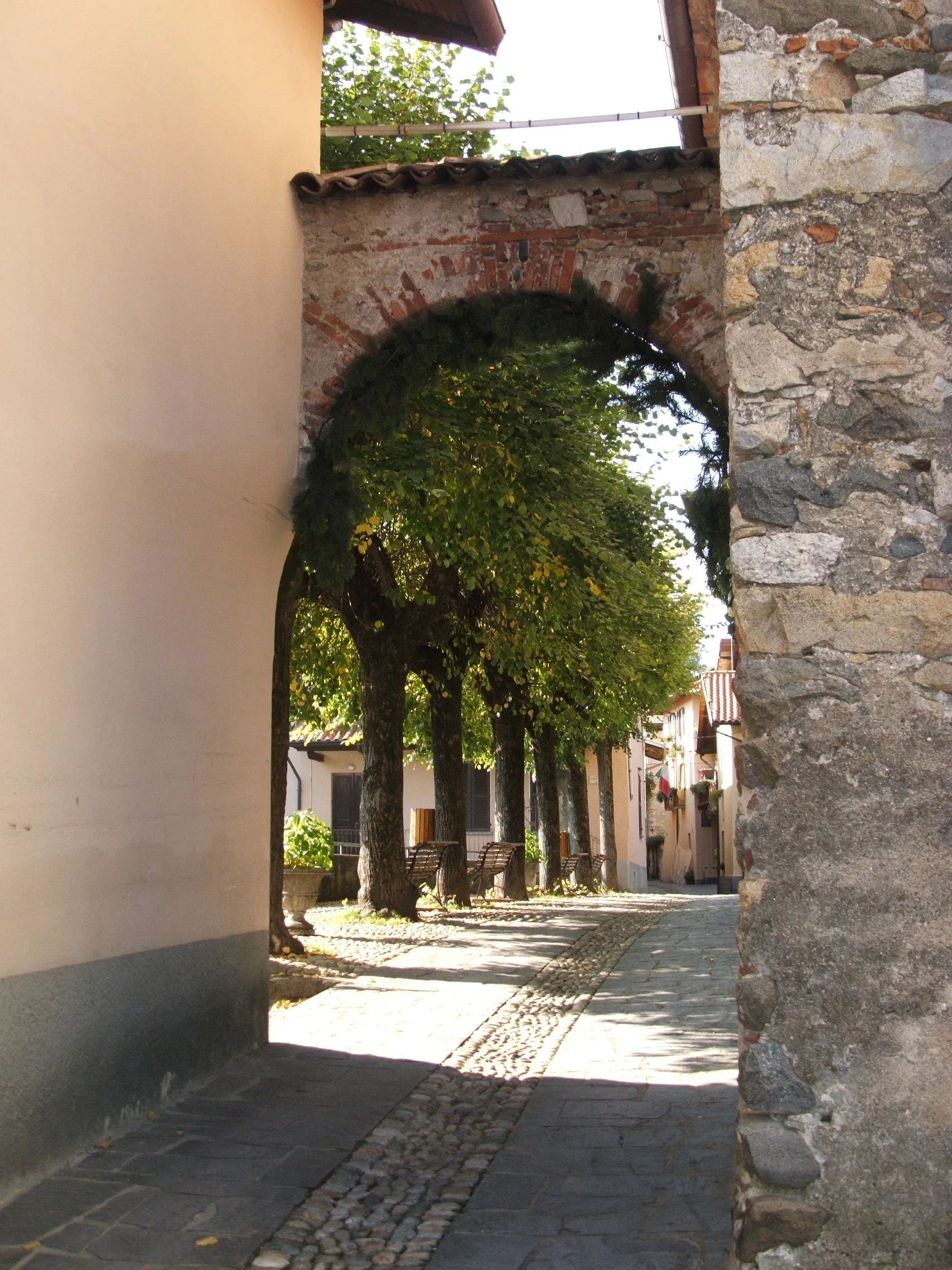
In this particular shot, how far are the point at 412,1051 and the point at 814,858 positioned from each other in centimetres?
402

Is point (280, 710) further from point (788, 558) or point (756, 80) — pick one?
point (756, 80)

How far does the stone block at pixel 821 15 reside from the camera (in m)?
4.00

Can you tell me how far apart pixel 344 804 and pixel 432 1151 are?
2346 centimetres

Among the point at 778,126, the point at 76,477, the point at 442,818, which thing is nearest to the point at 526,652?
the point at 442,818

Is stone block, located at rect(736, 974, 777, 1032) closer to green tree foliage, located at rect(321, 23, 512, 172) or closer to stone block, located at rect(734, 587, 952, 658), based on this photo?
stone block, located at rect(734, 587, 952, 658)

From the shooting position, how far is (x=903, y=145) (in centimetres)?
397

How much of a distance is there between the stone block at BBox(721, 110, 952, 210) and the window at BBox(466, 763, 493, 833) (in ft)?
82.4

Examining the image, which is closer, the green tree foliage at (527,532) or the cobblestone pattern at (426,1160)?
the cobblestone pattern at (426,1160)

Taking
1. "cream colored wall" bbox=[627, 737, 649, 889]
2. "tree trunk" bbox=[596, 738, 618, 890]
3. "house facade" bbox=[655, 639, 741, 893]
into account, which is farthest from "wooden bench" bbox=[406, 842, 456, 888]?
"cream colored wall" bbox=[627, 737, 649, 889]

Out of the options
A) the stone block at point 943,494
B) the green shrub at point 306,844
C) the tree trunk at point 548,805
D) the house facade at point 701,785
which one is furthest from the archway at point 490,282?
the house facade at point 701,785

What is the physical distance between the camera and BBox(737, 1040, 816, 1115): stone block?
361cm

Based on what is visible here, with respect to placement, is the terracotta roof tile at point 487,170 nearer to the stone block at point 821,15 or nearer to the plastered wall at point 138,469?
the plastered wall at point 138,469

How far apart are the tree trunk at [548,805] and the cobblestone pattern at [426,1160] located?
12.1 metres

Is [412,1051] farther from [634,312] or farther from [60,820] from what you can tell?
[634,312]
